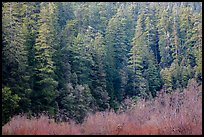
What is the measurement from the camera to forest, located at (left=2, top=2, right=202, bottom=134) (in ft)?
51.0

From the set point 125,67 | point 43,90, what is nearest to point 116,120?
point 43,90

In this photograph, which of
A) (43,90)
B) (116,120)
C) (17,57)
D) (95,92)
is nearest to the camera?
(116,120)

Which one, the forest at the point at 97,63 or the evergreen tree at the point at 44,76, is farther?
the evergreen tree at the point at 44,76

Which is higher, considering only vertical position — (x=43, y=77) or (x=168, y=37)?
(x=168, y=37)

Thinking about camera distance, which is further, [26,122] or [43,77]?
[43,77]

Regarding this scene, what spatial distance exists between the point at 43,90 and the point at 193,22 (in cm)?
3576

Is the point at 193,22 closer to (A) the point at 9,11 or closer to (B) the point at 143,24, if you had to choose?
(B) the point at 143,24

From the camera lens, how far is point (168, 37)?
56000 millimetres

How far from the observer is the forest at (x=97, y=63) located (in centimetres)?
1556

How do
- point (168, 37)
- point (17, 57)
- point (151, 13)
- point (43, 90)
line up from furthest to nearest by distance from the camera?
point (151, 13), point (168, 37), point (43, 90), point (17, 57)

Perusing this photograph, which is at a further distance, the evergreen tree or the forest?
the evergreen tree

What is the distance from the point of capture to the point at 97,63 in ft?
127

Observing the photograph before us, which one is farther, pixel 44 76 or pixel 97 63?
pixel 97 63

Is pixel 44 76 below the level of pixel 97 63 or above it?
below
